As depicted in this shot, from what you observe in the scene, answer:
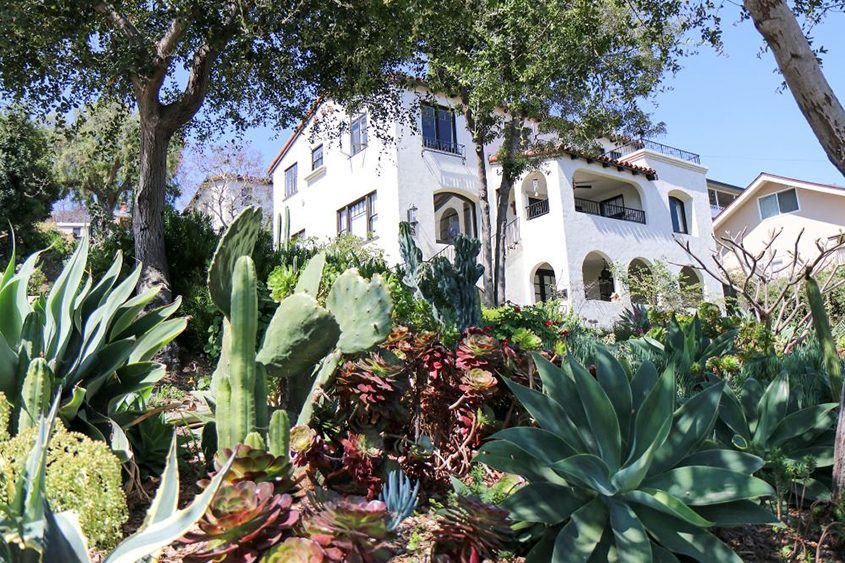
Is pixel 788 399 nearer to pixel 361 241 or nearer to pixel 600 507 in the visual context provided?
pixel 600 507

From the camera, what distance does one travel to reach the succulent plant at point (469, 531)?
200 centimetres

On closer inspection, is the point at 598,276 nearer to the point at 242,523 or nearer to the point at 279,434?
the point at 279,434

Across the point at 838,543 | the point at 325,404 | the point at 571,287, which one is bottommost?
the point at 838,543

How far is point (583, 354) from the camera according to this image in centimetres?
541

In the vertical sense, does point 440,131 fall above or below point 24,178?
above

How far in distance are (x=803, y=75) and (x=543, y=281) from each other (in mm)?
20655

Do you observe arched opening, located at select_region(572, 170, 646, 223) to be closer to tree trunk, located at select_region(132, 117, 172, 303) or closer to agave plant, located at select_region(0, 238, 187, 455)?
tree trunk, located at select_region(132, 117, 172, 303)

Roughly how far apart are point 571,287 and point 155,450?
18.0m

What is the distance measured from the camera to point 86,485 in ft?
6.07

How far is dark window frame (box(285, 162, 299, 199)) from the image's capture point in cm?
2598

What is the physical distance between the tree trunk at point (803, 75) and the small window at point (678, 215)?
23.5 m

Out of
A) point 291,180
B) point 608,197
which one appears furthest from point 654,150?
point 291,180

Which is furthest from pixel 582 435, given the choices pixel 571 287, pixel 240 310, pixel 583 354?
pixel 571 287

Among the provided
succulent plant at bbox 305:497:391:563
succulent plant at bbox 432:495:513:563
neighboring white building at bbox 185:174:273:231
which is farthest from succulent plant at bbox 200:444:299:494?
neighboring white building at bbox 185:174:273:231
